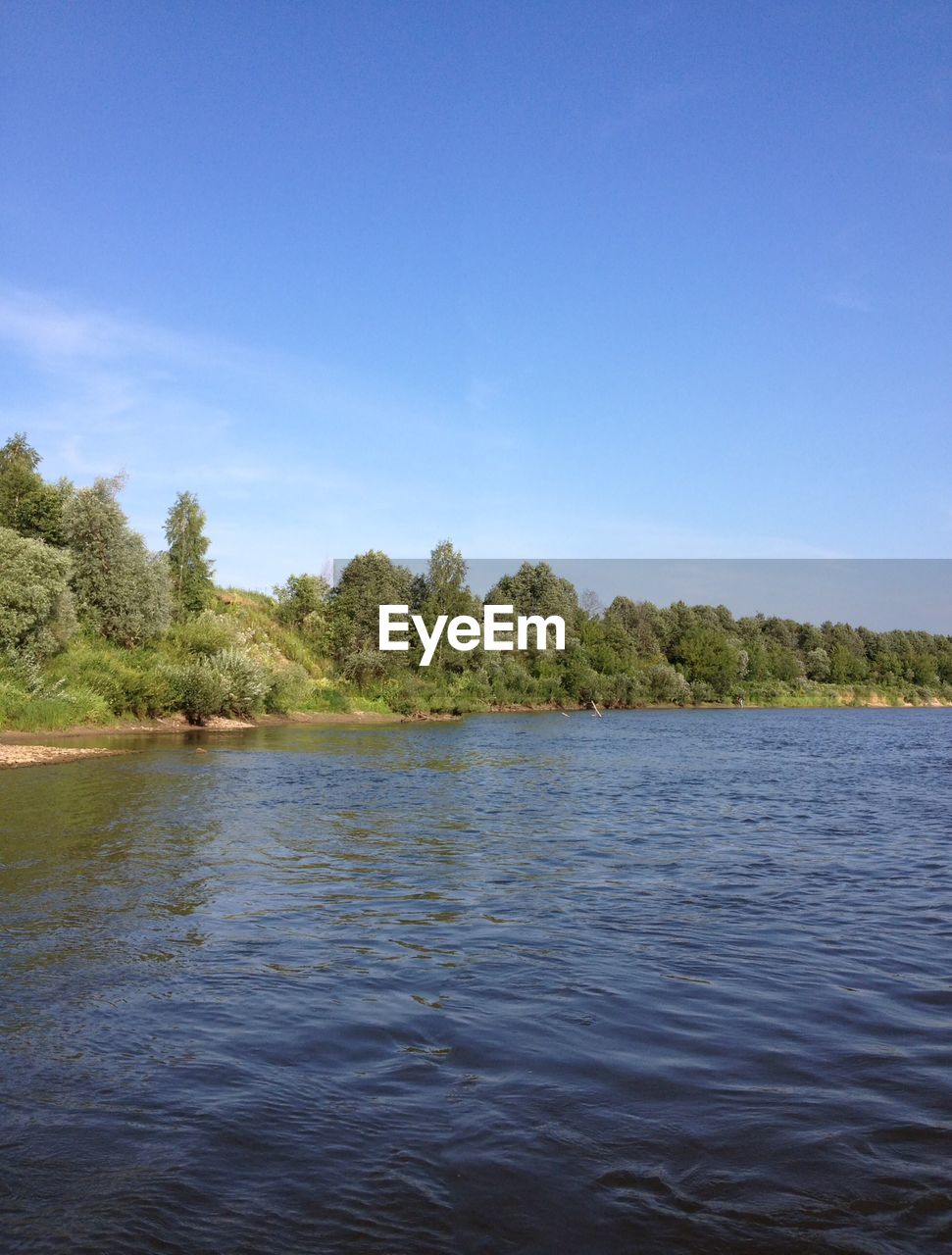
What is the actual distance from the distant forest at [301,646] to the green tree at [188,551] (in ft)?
0.31

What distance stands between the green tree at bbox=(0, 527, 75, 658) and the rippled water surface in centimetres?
2211

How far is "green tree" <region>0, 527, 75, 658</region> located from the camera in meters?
36.5

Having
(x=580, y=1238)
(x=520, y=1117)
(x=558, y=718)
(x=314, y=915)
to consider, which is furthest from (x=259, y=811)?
(x=558, y=718)

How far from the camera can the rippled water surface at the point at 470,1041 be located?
4766mm

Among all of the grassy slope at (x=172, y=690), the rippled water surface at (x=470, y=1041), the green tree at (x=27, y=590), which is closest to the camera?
the rippled water surface at (x=470, y=1041)

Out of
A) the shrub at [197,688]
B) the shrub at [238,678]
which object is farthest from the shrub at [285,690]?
the shrub at [197,688]

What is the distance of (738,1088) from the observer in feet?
20.7

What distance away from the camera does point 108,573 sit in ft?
161

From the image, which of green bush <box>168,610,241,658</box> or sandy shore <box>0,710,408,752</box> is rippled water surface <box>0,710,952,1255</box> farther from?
green bush <box>168,610,241,658</box>

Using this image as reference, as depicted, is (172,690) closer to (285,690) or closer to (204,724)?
(204,724)

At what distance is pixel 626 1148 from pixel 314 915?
20.2 ft

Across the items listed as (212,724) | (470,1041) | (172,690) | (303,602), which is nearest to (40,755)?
(172,690)

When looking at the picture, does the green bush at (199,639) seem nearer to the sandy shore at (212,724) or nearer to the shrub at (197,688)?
the shrub at (197,688)

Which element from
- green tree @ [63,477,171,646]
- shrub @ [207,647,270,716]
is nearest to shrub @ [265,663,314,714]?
shrub @ [207,647,270,716]
